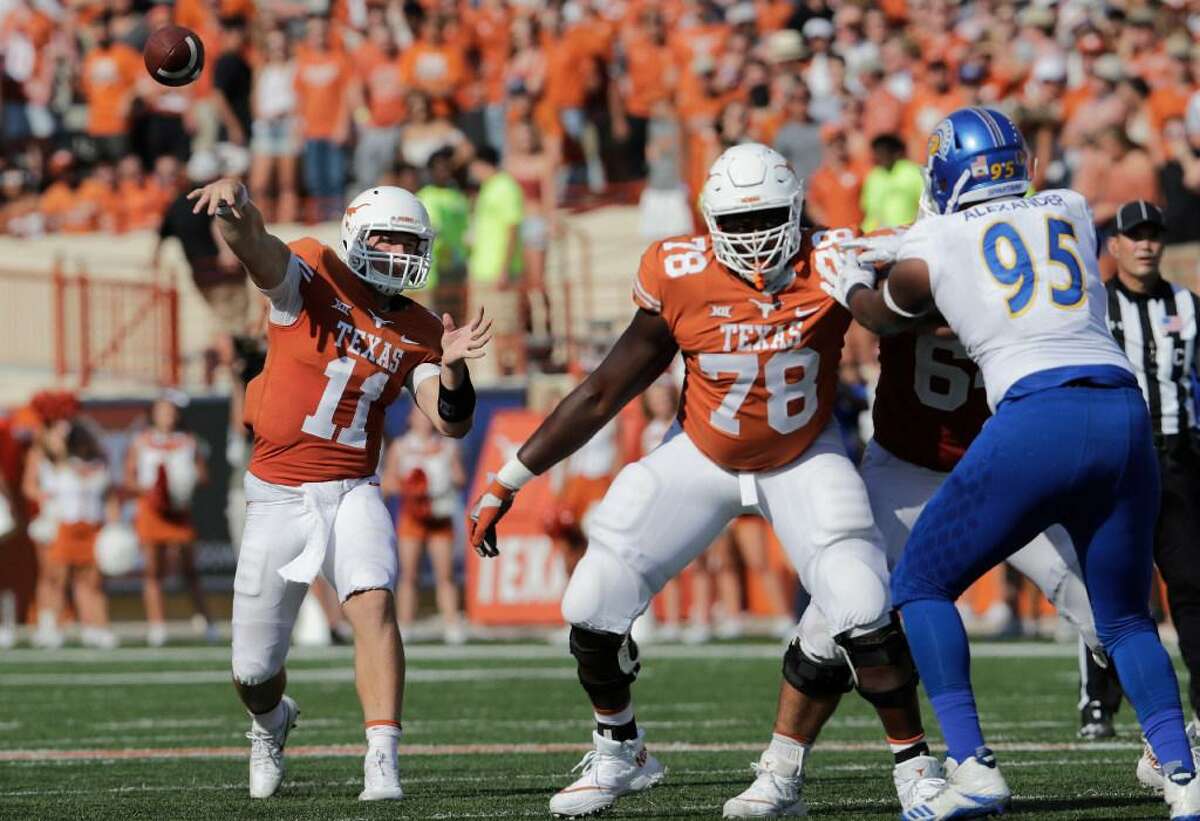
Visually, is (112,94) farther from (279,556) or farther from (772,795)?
(772,795)

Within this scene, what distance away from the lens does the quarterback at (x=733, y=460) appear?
6.11 meters

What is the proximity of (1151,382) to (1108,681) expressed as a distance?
1.13 m

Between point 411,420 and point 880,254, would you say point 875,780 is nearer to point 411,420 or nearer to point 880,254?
point 880,254

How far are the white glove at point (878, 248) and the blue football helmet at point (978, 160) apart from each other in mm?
165

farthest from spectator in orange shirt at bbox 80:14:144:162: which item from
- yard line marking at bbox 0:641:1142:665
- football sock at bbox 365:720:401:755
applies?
football sock at bbox 365:720:401:755

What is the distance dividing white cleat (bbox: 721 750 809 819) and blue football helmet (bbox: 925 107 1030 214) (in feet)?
5.23

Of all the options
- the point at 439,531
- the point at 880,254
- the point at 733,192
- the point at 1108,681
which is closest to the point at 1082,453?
the point at 880,254

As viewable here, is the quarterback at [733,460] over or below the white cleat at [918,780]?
over

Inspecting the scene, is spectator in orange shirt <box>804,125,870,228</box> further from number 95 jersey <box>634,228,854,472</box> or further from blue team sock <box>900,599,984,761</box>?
blue team sock <box>900,599,984,761</box>

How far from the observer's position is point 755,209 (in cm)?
609

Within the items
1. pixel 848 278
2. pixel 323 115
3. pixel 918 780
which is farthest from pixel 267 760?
pixel 323 115

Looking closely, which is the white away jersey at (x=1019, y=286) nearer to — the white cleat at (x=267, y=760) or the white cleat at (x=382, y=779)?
the white cleat at (x=382, y=779)

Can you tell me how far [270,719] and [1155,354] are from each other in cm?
342

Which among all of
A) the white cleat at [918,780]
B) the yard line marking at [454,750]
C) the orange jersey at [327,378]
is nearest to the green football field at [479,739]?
the yard line marking at [454,750]
